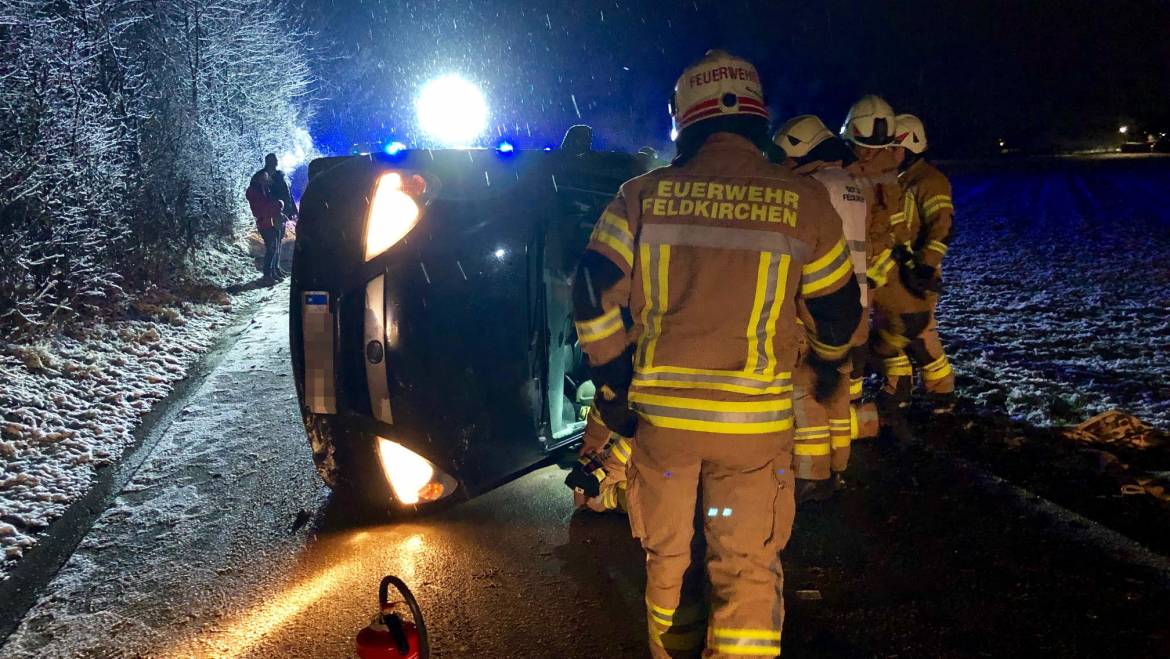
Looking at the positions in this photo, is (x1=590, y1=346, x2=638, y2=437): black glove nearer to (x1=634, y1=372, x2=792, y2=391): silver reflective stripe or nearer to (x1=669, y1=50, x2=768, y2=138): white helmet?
(x1=634, y1=372, x2=792, y2=391): silver reflective stripe

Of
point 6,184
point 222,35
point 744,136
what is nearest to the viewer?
point 744,136

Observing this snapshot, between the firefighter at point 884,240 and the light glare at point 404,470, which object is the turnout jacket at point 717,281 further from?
the firefighter at point 884,240

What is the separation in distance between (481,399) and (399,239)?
0.78m

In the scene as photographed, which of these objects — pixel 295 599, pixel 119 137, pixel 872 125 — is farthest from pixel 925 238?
pixel 119 137

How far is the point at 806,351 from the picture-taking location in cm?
258

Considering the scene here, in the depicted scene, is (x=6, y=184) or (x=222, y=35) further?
(x=222, y=35)

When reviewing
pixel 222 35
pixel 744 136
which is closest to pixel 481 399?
pixel 744 136

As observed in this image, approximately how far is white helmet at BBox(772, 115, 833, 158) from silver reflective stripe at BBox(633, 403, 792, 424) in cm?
207

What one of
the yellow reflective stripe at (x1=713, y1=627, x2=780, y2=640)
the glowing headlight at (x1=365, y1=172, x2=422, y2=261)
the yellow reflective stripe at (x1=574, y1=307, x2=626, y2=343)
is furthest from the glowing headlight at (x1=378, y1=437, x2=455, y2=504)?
the yellow reflective stripe at (x1=713, y1=627, x2=780, y2=640)

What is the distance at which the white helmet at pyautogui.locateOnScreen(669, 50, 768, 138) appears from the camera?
7.29ft

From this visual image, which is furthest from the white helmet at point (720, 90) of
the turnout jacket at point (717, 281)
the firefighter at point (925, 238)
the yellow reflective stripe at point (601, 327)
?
the firefighter at point (925, 238)

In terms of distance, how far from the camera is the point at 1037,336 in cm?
634

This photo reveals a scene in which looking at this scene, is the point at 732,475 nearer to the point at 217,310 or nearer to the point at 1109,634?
the point at 1109,634

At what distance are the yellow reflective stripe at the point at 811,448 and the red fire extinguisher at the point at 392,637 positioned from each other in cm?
Answer: 149
